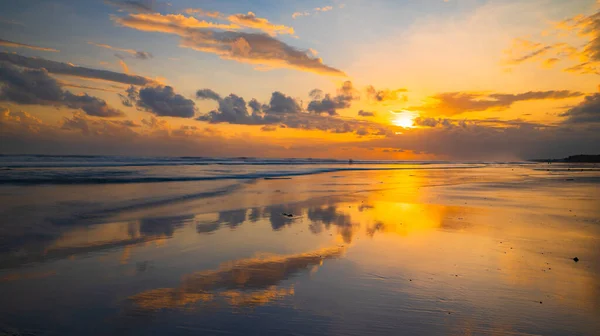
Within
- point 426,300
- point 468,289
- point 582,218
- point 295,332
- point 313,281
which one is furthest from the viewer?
point 582,218

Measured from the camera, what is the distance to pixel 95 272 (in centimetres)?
731

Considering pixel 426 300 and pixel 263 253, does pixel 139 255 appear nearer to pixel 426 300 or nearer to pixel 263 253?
pixel 263 253

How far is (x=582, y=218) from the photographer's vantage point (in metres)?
13.9

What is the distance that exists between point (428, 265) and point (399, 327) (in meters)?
3.26

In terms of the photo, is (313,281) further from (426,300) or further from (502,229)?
(502,229)

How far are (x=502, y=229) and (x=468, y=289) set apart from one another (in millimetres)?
6577

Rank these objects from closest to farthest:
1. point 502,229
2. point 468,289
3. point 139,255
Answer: point 468,289 < point 139,255 < point 502,229

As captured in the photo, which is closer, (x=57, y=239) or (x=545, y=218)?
(x=57, y=239)

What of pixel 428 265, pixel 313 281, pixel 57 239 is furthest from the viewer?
pixel 57 239

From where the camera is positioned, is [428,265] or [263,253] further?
[263,253]

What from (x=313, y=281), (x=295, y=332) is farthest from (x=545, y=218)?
(x=295, y=332)

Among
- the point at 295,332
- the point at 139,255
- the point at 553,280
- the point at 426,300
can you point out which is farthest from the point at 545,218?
the point at 139,255

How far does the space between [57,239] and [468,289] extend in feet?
36.1

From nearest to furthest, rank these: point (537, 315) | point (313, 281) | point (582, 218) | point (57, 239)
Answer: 1. point (537, 315)
2. point (313, 281)
3. point (57, 239)
4. point (582, 218)
